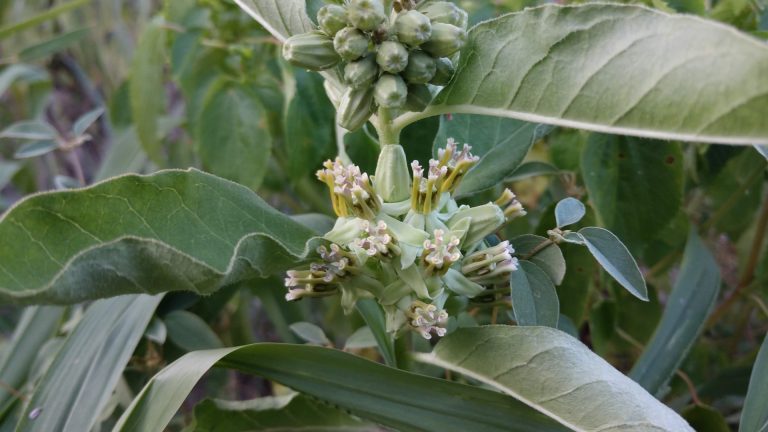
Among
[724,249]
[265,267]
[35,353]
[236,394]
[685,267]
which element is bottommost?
[236,394]

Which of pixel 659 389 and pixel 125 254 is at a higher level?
pixel 125 254

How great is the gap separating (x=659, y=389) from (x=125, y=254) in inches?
18.1

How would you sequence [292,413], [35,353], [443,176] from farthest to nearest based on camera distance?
[35,353], [292,413], [443,176]

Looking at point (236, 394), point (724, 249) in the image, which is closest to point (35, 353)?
point (236, 394)

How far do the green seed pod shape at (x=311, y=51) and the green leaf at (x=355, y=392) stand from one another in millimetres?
194

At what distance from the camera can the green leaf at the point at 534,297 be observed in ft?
1.55

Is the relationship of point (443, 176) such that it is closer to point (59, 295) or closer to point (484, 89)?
point (484, 89)

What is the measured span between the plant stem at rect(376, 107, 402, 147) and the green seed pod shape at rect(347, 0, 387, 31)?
0.06 metres

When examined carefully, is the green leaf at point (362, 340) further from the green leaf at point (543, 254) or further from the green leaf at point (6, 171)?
the green leaf at point (6, 171)

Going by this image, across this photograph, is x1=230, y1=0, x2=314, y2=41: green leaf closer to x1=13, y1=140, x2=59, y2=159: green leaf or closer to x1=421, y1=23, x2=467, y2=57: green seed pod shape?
x1=421, y1=23, x2=467, y2=57: green seed pod shape

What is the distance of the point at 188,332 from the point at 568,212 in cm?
40

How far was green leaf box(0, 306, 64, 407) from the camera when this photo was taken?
78cm

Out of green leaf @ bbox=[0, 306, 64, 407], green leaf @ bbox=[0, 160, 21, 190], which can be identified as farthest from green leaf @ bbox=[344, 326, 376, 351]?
green leaf @ bbox=[0, 160, 21, 190]

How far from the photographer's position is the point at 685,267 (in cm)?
71
